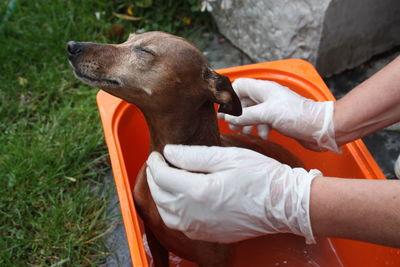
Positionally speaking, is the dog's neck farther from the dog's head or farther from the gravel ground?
the gravel ground

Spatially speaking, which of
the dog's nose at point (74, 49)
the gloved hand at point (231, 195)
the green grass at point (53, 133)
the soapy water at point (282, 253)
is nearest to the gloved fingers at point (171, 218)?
the gloved hand at point (231, 195)

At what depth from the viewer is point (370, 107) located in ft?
6.05

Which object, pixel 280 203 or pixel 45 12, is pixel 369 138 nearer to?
pixel 280 203

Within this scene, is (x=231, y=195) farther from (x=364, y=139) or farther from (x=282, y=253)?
(x=364, y=139)

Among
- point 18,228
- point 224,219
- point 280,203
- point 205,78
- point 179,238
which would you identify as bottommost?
point 18,228

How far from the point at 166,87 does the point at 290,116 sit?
2.36 ft

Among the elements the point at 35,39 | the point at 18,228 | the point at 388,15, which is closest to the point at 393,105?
the point at 388,15

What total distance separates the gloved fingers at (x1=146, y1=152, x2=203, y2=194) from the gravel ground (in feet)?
2.95

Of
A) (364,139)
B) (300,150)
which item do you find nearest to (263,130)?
(300,150)

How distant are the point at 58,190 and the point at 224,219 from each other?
1.34 metres

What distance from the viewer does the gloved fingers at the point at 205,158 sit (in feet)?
5.04

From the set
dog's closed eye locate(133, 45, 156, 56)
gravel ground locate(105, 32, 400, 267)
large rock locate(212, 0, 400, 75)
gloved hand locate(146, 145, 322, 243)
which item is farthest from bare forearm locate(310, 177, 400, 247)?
large rock locate(212, 0, 400, 75)

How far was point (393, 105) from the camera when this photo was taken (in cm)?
181

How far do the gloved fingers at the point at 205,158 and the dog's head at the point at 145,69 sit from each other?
0.18 meters
